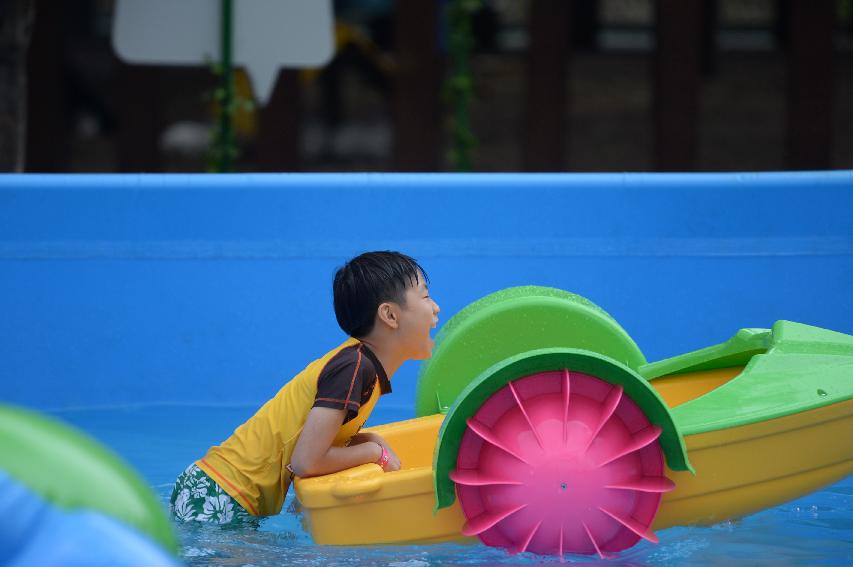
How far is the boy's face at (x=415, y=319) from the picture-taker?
2703 millimetres

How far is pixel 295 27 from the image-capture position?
5090 mm

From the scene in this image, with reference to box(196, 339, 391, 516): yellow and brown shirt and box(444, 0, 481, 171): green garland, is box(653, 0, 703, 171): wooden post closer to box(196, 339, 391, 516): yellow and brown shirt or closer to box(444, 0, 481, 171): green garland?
box(444, 0, 481, 171): green garland

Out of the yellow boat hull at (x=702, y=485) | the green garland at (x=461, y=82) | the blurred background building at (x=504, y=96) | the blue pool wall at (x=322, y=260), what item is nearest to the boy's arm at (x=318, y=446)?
the yellow boat hull at (x=702, y=485)

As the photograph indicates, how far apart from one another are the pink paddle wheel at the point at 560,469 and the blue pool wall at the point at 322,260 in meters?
1.67

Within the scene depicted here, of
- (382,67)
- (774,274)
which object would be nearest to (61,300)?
(774,274)

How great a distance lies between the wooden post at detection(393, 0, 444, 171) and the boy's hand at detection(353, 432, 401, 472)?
346 cm

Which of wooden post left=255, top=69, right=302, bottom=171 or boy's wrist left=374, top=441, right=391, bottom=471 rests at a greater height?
wooden post left=255, top=69, right=302, bottom=171

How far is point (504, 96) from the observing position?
10805 millimetres

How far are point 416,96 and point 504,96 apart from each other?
15.3ft

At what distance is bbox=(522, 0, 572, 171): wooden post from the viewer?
6199 mm

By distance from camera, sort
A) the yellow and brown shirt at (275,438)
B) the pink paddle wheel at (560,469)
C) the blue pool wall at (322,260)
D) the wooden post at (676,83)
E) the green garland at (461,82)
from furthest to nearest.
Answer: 1. the green garland at (461,82)
2. the wooden post at (676,83)
3. the blue pool wall at (322,260)
4. the yellow and brown shirt at (275,438)
5. the pink paddle wheel at (560,469)

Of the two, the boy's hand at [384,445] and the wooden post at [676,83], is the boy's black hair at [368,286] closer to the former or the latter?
the boy's hand at [384,445]

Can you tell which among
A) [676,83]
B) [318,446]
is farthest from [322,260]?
[676,83]

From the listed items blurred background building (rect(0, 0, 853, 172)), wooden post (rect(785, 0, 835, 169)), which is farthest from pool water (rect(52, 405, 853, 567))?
wooden post (rect(785, 0, 835, 169))
